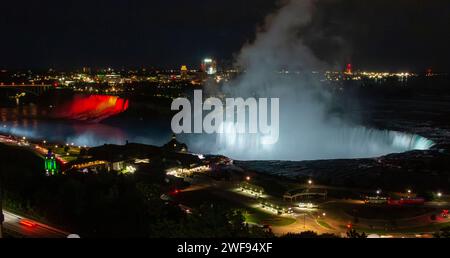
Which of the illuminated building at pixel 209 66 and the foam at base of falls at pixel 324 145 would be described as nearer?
the foam at base of falls at pixel 324 145

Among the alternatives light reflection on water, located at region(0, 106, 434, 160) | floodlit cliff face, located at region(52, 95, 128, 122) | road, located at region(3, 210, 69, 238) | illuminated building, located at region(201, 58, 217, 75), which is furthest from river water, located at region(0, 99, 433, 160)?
illuminated building, located at region(201, 58, 217, 75)

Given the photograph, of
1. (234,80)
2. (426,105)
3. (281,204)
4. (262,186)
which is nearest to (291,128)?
(262,186)

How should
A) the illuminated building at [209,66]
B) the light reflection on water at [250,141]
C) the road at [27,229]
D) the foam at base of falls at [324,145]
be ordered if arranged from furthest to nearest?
the illuminated building at [209,66]
the light reflection on water at [250,141]
the foam at base of falls at [324,145]
the road at [27,229]

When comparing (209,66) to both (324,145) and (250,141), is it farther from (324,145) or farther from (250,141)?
(324,145)

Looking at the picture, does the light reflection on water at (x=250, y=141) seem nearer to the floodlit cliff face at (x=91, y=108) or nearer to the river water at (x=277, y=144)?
the river water at (x=277, y=144)


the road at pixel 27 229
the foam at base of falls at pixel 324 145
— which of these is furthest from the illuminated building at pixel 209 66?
the road at pixel 27 229

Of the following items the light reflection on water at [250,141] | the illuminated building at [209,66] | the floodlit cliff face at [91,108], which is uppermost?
the illuminated building at [209,66]
